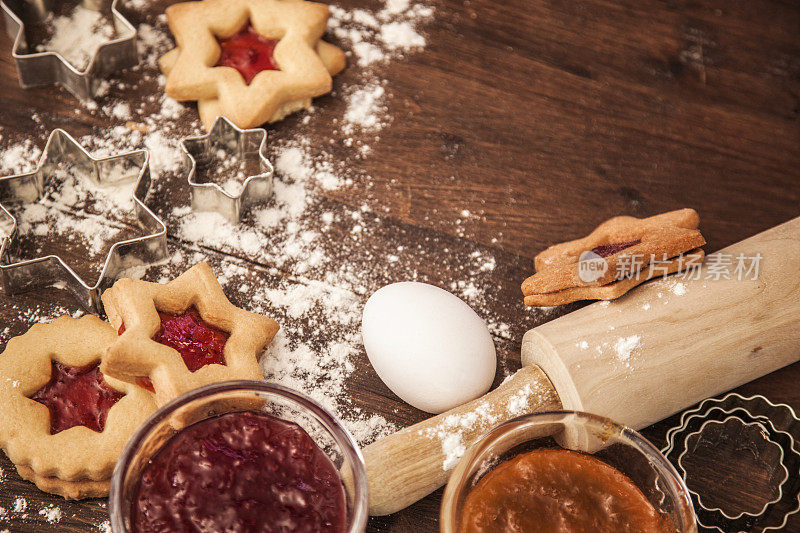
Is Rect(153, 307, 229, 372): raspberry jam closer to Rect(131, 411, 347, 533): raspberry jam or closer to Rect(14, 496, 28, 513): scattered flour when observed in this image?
Rect(131, 411, 347, 533): raspberry jam

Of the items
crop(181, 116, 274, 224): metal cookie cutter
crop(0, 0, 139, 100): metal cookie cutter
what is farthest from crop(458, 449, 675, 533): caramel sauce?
crop(0, 0, 139, 100): metal cookie cutter

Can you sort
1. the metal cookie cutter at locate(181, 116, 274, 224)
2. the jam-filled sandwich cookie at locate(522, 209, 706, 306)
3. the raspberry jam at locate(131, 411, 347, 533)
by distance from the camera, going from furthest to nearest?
the metal cookie cutter at locate(181, 116, 274, 224), the jam-filled sandwich cookie at locate(522, 209, 706, 306), the raspberry jam at locate(131, 411, 347, 533)

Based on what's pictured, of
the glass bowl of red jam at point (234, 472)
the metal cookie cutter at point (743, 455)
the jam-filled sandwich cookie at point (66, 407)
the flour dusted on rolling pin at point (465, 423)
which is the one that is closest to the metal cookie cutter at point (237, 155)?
the jam-filled sandwich cookie at point (66, 407)

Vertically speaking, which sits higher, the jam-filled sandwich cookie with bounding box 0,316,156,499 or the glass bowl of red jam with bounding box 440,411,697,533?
the glass bowl of red jam with bounding box 440,411,697,533

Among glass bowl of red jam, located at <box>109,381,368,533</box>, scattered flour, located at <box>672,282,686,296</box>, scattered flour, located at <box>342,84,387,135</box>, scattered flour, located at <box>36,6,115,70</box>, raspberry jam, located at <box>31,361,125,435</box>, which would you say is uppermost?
scattered flour, located at <box>36,6,115,70</box>

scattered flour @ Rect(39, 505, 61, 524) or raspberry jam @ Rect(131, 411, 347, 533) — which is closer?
raspberry jam @ Rect(131, 411, 347, 533)

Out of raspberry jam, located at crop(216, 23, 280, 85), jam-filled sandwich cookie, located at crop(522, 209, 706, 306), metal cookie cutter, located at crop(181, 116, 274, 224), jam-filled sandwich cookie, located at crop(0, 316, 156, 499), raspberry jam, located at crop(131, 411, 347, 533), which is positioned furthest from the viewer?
raspberry jam, located at crop(216, 23, 280, 85)

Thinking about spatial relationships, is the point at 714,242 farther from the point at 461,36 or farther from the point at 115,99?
the point at 115,99
